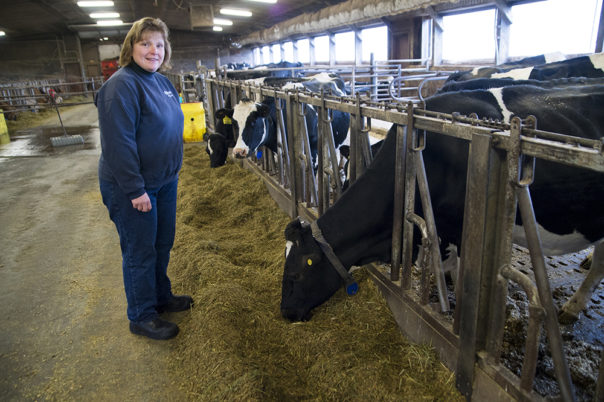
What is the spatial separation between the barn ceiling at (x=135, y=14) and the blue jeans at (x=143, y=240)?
1368 centimetres

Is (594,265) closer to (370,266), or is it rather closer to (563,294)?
(563,294)

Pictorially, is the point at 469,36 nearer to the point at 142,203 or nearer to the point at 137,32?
the point at 137,32

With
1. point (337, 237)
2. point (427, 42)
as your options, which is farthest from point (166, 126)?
point (427, 42)

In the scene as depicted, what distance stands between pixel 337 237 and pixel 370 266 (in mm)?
559

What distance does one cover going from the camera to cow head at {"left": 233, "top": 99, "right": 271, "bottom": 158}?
5.00 meters

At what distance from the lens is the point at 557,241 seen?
2.62 m

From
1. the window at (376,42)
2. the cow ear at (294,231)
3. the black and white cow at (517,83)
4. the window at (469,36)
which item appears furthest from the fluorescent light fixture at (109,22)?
the cow ear at (294,231)

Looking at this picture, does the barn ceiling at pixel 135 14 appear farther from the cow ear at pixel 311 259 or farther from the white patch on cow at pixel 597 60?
the cow ear at pixel 311 259

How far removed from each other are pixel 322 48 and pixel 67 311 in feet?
70.6

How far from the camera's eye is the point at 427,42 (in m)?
13.4

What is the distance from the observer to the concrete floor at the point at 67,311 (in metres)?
2.47

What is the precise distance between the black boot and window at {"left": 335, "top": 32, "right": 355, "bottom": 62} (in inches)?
717

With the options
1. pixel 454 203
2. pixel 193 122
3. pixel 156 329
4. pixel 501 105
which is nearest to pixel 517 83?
pixel 501 105

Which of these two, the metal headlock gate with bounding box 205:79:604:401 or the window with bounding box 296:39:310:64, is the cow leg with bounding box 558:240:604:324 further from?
the window with bounding box 296:39:310:64
